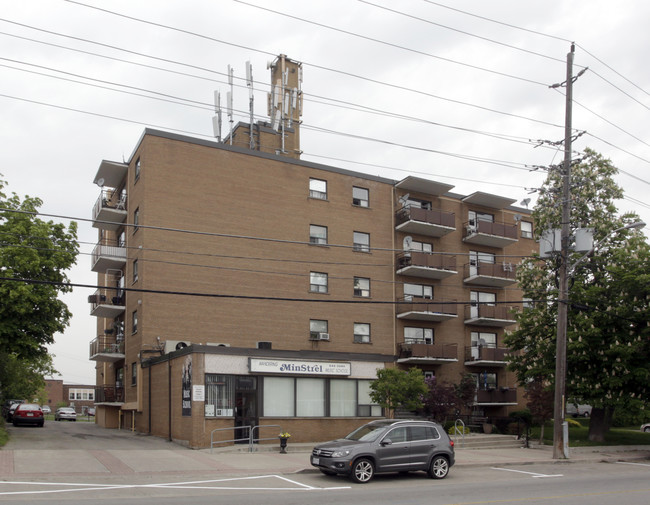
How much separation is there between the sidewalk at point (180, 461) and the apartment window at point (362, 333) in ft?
40.5

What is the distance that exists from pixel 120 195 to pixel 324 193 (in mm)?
12751

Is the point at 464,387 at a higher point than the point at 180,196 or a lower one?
lower

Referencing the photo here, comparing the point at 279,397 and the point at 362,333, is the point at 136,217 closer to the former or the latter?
the point at 279,397

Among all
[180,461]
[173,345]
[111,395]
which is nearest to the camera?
[180,461]

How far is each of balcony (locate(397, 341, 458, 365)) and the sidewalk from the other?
36.5 ft

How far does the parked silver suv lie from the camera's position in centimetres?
1753

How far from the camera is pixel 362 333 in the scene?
127 ft

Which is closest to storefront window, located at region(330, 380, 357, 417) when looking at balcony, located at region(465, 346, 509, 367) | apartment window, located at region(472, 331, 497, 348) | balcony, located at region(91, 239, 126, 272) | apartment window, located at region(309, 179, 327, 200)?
apartment window, located at region(309, 179, 327, 200)

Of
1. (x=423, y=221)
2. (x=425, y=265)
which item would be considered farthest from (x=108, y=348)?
(x=423, y=221)

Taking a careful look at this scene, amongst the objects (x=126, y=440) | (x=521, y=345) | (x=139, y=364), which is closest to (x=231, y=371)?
(x=126, y=440)

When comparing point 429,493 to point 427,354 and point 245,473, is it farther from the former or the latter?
point 427,354

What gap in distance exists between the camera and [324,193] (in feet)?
128

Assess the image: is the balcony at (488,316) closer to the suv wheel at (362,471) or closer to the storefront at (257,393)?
the storefront at (257,393)

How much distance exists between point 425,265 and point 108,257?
18.1 metres
